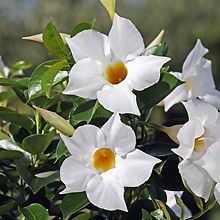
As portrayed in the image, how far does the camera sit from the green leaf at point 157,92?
71cm

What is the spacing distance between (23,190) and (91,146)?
19 cm

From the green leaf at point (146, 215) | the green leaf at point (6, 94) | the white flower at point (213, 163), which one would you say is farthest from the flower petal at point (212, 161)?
the green leaf at point (6, 94)

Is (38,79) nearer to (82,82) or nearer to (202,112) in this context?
(82,82)

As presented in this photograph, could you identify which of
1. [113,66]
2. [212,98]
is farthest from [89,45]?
[212,98]

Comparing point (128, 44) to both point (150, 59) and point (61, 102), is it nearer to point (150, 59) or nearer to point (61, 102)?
point (150, 59)

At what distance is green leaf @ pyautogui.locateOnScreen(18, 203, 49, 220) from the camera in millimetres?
700

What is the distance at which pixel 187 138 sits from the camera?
655mm

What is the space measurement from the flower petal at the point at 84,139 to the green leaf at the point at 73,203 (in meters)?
0.06

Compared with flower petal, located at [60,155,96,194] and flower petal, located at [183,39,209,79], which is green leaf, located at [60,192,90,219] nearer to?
flower petal, located at [60,155,96,194]

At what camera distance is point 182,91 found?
830 millimetres

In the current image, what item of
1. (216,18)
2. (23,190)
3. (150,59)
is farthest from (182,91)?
(216,18)

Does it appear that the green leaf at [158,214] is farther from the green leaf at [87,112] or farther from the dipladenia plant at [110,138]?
the green leaf at [87,112]

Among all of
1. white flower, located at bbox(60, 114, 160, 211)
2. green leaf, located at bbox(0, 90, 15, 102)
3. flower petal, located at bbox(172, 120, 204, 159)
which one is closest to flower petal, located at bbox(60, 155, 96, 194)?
white flower, located at bbox(60, 114, 160, 211)

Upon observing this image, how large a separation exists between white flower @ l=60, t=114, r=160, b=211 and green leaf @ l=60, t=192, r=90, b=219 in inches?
1.6
